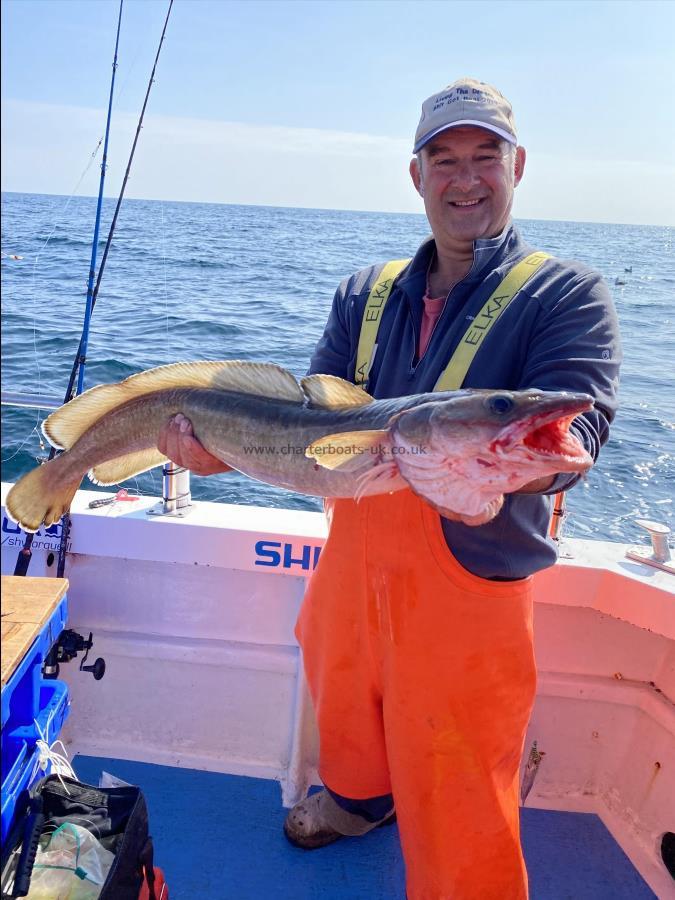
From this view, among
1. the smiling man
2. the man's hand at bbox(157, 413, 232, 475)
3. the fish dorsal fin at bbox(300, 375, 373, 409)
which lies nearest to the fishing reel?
the man's hand at bbox(157, 413, 232, 475)

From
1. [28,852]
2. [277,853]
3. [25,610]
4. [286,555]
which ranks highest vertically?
[25,610]

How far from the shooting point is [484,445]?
6.73 feet

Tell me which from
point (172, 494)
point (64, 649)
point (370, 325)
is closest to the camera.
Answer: point (370, 325)

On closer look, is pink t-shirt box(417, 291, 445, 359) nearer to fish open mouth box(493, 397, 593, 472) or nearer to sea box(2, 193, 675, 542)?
fish open mouth box(493, 397, 593, 472)

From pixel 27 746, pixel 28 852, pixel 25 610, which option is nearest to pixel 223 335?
pixel 25 610

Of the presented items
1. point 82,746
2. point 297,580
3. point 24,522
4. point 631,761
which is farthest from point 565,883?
point 24,522

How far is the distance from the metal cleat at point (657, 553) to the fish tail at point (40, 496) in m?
2.66

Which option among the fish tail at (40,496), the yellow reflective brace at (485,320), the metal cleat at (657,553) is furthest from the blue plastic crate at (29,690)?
the metal cleat at (657,553)

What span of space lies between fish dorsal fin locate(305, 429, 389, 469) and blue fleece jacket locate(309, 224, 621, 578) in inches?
16.8

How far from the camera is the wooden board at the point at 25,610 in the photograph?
221cm

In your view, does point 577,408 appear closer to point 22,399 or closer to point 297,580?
point 297,580

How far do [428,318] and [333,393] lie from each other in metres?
0.61

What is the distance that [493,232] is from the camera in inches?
111

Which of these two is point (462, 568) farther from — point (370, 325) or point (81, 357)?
point (81, 357)
